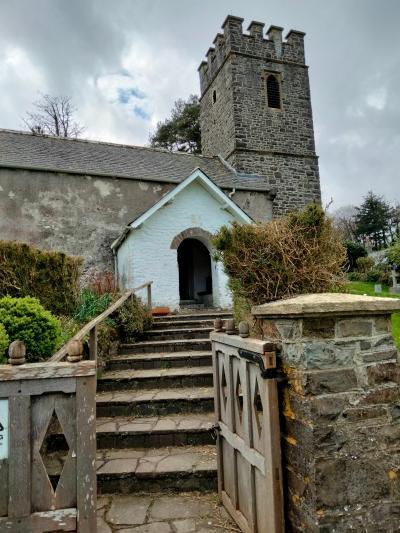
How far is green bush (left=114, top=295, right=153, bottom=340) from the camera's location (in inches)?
283

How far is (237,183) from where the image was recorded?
15.8 m

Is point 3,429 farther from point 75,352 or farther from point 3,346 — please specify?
point 3,346

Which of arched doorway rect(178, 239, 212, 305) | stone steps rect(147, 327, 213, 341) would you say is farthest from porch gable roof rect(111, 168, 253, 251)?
stone steps rect(147, 327, 213, 341)

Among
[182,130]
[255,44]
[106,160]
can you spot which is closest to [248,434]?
[106,160]

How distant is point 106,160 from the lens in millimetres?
14695

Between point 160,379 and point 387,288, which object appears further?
point 387,288

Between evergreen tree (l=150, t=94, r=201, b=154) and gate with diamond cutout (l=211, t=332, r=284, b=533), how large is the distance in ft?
90.5

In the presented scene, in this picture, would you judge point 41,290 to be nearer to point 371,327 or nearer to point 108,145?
point 371,327

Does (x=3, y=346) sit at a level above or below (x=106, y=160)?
below

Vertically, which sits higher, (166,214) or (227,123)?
(227,123)

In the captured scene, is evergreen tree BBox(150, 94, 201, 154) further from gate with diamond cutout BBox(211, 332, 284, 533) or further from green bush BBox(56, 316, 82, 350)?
gate with diamond cutout BBox(211, 332, 284, 533)

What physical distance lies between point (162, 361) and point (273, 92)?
17944 millimetres

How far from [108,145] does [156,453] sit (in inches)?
578

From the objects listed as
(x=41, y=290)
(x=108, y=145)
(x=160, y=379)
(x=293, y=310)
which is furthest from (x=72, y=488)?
(x=108, y=145)
